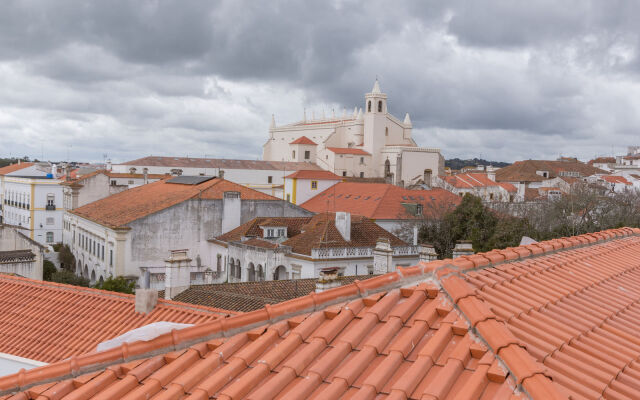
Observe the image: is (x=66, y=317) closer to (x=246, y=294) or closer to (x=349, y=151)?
(x=246, y=294)

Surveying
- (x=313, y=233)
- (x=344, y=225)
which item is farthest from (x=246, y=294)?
(x=344, y=225)

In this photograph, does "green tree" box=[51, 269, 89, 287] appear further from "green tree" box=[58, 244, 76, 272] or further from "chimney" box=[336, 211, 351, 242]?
"chimney" box=[336, 211, 351, 242]

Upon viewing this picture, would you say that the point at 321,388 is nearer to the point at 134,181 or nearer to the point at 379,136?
the point at 134,181

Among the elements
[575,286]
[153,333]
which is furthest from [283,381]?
[575,286]

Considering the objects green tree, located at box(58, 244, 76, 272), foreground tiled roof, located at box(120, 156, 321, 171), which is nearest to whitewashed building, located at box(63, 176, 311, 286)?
green tree, located at box(58, 244, 76, 272)

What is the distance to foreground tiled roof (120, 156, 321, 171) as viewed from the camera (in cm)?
7250

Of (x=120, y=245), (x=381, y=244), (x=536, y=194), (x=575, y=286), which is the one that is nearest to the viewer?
(x=575, y=286)

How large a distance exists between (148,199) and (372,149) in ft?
159

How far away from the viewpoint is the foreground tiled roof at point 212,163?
72.5 meters

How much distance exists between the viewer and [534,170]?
8531cm

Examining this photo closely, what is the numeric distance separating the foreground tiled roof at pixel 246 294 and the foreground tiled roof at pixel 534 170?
6657 cm

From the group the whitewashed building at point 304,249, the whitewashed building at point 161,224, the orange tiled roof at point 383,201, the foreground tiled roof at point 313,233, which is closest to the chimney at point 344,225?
the whitewashed building at point 304,249

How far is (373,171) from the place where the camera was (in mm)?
81500

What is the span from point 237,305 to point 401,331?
12.5m
